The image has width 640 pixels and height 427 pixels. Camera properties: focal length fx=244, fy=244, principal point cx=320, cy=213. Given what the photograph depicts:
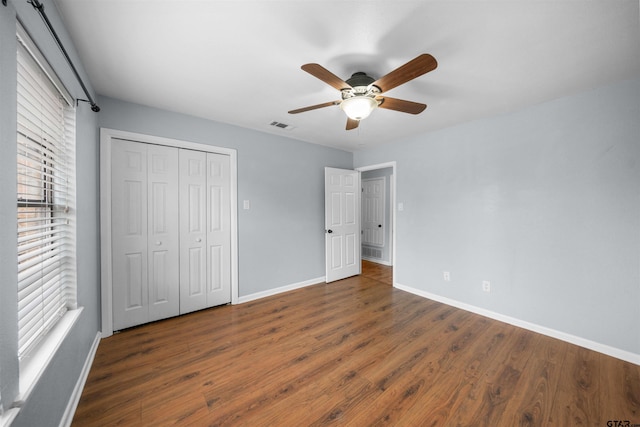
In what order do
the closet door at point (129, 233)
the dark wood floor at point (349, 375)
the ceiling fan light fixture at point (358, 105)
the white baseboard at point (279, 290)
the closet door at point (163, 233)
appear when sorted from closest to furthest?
the dark wood floor at point (349, 375) < the ceiling fan light fixture at point (358, 105) < the closet door at point (129, 233) < the closet door at point (163, 233) < the white baseboard at point (279, 290)

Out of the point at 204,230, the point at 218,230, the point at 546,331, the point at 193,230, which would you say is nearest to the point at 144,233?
the point at 193,230

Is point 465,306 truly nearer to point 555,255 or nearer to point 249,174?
point 555,255

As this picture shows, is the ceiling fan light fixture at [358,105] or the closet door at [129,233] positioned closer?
the ceiling fan light fixture at [358,105]

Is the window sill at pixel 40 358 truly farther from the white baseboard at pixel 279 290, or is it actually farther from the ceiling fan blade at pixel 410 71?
the ceiling fan blade at pixel 410 71

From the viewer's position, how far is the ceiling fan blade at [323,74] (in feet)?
4.67

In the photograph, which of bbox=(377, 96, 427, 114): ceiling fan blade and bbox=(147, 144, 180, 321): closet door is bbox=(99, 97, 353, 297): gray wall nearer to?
bbox=(147, 144, 180, 321): closet door

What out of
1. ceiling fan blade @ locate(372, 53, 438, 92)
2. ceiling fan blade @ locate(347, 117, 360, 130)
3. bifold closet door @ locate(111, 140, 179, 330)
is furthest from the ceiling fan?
bifold closet door @ locate(111, 140, 179, 330)

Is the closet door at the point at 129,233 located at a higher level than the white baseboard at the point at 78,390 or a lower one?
higher

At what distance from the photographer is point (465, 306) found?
3096mm

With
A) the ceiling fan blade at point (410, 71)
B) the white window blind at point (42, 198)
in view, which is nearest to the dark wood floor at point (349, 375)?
the white window blind at point (42, 198)

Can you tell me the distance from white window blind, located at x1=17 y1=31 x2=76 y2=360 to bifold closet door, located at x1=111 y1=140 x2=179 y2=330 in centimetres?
86

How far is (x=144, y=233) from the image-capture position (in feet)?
8.64

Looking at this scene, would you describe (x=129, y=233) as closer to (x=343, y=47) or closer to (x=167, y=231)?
(x=167, y=231)

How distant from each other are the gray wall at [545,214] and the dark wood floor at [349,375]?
0.39 metres
